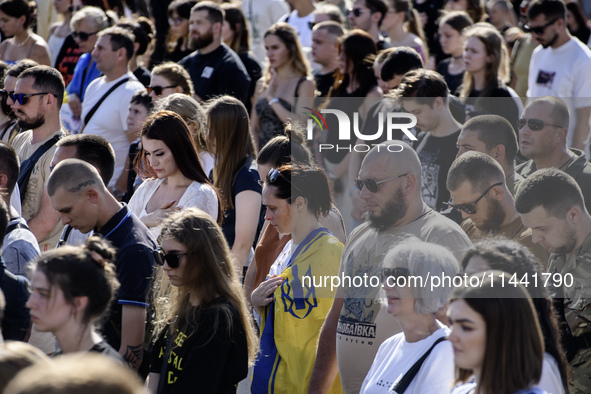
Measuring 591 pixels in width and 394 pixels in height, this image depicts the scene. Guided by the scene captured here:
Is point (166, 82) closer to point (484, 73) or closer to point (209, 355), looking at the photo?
point (484, 73)

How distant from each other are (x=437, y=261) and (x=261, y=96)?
4378 mm

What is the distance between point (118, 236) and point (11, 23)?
5.61 metres

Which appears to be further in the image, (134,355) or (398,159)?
(398,159)

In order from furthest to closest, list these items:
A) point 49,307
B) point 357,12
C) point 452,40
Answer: point 357,12, point 452,40, point 49,307

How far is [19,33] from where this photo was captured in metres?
8.62

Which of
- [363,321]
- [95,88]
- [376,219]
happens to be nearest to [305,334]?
[363,321]

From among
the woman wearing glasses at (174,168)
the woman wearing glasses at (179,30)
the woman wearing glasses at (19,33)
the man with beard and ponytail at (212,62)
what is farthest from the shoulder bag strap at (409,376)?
the woman wearing glasses at (19,33)

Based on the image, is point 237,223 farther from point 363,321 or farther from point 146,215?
point 363,321

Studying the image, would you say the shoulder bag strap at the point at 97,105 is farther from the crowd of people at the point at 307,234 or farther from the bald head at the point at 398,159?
the bald head at the point at 398,159

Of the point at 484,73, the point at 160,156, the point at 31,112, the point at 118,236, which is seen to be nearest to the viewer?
the point at 118,236

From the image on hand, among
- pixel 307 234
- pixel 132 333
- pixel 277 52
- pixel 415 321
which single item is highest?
pixel 277 52

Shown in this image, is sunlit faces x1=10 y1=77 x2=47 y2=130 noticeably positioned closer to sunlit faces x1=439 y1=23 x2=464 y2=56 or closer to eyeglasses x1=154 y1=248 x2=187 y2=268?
eyeglasses x1=154 y1=248 x2=187 y2=268

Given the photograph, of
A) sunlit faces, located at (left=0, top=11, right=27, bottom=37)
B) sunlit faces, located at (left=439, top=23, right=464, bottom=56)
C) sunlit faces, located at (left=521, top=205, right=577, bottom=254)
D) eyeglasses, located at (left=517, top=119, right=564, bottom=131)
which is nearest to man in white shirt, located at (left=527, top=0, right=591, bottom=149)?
sunlit faces, located at (left=439, top=23, right=464, bottom=56)

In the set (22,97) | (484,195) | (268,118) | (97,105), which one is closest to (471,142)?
(484,195)
